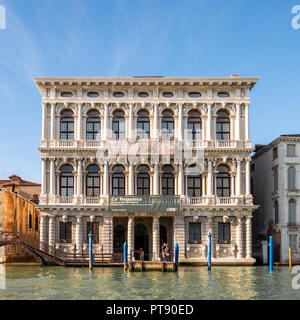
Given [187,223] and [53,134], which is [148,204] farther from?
[53,134]

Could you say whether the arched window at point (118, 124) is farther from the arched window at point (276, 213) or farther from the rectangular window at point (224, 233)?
the arched window at point (276, 213)

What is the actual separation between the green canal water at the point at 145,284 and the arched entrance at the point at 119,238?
4.14m

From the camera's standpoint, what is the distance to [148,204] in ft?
120

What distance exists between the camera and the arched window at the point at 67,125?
3800 centimetres

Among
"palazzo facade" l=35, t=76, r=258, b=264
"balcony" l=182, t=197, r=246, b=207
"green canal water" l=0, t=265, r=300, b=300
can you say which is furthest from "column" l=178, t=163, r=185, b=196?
"green canal water" l=0, t=265, r=300, b=300

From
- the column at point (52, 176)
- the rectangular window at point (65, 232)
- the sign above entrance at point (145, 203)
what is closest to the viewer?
the sign above entrance at point (145, 203)

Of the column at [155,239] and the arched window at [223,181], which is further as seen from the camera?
the arched window at [223,181]

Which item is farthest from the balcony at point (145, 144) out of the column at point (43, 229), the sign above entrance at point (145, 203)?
the column at point (43, 229)

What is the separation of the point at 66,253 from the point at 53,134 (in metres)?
8.43

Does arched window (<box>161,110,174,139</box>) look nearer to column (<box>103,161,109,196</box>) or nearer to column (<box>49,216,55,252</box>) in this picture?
column (<box>103,161,109,196</box>)

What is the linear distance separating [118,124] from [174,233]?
8.71m

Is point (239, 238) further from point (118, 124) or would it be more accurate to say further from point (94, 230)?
point (118, 124)

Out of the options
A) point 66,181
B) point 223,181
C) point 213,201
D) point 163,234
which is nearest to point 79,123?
point 66,181
